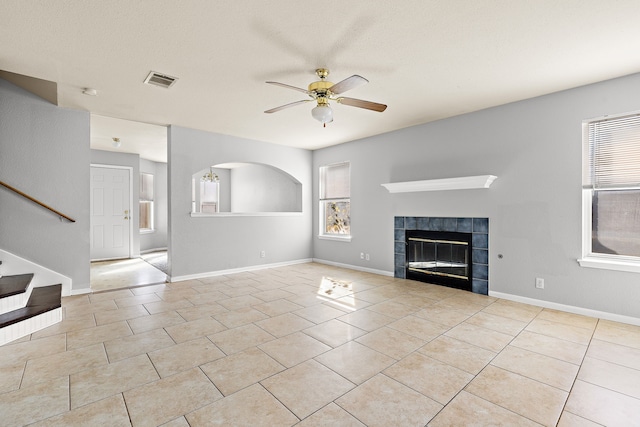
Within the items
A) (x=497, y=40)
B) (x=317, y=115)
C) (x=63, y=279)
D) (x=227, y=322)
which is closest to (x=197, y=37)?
(x=317, y=115)

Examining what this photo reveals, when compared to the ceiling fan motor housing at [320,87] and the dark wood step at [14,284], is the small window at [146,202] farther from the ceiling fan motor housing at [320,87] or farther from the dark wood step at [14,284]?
the ceiling fan motor housing at [320,87]

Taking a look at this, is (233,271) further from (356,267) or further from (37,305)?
(37,305)

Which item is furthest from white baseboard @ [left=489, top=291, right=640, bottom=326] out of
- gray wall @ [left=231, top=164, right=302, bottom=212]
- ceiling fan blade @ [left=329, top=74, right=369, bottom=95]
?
gray wall @ [left=231, top=164, right=302, bottom=212]

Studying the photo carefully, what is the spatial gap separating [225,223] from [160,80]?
2839 millimetres

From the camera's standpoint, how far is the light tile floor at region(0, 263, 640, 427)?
1792 mm

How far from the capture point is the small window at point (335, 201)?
6316mm

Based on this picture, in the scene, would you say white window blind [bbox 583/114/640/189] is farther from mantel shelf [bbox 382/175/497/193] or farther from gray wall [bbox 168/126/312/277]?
gray wall [bbox 168/126/312/277]

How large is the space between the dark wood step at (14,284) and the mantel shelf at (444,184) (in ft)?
15.9

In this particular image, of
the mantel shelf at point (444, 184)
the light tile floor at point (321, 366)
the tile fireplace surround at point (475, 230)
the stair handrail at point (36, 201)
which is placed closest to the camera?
the light tile floor at point (321, 366)

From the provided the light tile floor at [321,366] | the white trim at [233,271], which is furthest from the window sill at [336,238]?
the light tile floor at [321,366]

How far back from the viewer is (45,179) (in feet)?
13.3

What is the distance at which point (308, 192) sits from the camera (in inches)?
273

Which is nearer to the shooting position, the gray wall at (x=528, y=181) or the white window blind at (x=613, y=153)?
the white window blind at (x=613, y=153)

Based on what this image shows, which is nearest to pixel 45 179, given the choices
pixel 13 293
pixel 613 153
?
pixel 13 293
